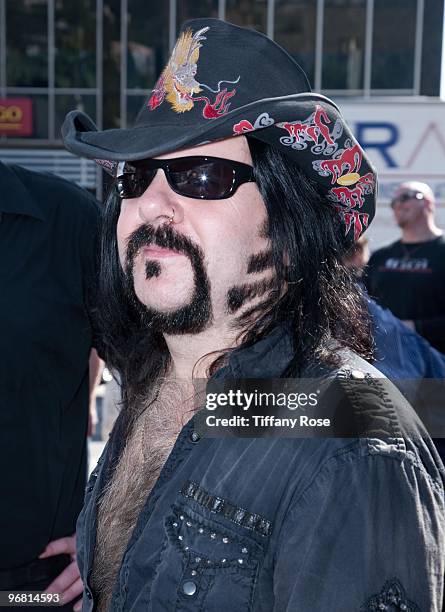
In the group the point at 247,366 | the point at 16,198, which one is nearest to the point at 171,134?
the point at 247,366

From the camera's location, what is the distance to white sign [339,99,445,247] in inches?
292

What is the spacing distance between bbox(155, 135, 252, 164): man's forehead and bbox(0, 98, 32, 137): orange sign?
16511mm

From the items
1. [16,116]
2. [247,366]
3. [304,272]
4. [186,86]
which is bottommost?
[247,366]

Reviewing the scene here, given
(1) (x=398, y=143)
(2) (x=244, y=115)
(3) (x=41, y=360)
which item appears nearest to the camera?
(2) (x=244, y=115)

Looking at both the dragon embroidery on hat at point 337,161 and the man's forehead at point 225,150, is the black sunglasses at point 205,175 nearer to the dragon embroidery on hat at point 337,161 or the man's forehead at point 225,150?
the man's forehead at point 225,150

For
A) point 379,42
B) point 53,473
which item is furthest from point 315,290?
point 379,42

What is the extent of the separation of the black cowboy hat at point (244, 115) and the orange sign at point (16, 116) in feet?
53.6

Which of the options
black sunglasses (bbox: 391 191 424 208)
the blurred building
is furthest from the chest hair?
the blurred building

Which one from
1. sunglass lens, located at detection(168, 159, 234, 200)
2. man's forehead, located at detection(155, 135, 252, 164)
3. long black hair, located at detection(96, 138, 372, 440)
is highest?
man's forehead, located at detection(155, 135, 252, 164)

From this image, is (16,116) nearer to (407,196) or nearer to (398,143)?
(398,143)

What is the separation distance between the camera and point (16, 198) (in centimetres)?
A: 239

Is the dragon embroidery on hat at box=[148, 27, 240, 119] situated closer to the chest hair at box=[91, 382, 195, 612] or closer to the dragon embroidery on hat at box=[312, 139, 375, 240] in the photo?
the dragon embroidery on hat at box=[312, 139, 375, 240]

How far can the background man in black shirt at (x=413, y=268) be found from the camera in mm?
5695

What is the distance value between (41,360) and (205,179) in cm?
96
